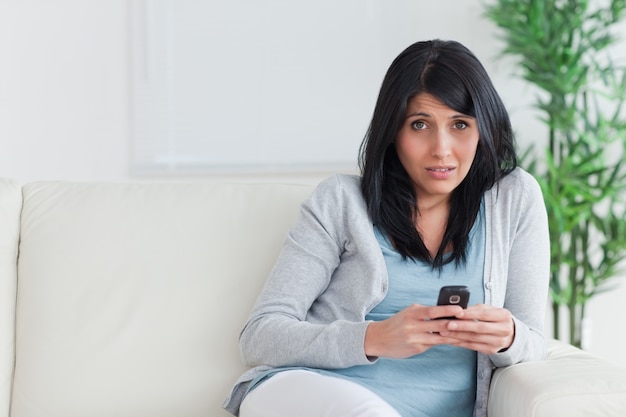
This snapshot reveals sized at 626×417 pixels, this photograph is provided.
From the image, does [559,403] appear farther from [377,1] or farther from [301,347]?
[377,1]

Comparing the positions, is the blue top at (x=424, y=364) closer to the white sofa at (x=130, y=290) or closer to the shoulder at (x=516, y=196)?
the shoulder at (x=516, y=196)

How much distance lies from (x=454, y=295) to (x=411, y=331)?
10 centimetres

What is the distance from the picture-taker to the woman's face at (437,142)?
166 centimetres

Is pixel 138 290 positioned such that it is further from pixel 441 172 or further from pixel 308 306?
pixel 441 172

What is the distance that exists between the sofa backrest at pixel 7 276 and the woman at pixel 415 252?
502mm

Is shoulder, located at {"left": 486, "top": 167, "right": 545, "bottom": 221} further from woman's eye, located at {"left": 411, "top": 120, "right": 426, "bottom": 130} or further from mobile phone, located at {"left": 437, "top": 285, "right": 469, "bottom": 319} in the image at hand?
mobile phone, located at {"left": 437, "top": 285, "right": 469, "bottom": 319}

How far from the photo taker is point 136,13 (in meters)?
3.42

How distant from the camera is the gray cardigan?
1587 millimetres

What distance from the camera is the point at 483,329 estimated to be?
1459 millimetres

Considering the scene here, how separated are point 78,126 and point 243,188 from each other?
170 centimetres

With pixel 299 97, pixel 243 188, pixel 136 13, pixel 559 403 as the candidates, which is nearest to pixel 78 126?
pixel 136 13

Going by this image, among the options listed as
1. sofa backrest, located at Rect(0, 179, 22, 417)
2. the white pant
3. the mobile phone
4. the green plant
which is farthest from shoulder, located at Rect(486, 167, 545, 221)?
the green plant

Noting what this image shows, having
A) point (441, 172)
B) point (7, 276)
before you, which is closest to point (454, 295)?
point (441, 172)

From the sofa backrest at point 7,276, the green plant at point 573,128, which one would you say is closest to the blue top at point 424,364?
the sofa backrest at point 7,276
